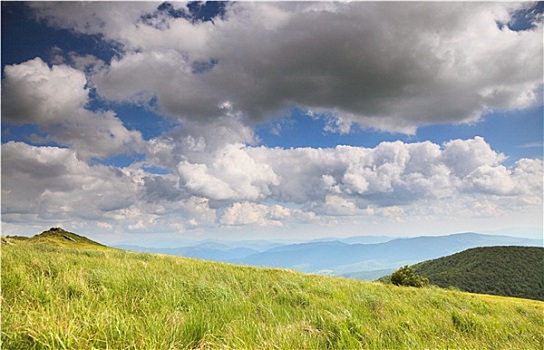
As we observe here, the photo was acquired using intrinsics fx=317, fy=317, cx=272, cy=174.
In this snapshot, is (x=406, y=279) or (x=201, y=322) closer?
(x=201, y=322)

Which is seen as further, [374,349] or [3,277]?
[3,277]

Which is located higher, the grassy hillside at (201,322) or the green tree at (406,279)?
the grassy hillside at (201,322)

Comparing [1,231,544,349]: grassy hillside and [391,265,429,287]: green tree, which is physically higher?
[1,231,544,349]: grassy hillside

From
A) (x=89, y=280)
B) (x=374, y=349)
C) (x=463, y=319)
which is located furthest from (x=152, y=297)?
(x=463, y=319)

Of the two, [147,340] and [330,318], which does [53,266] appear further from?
[330,318]

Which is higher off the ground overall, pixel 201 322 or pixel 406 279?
pixel 201 322

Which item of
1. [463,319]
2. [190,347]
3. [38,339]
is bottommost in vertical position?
[463,319]

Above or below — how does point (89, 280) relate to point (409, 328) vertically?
above

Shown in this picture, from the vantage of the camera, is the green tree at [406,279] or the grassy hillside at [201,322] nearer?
the grassy hillside at [201,322]

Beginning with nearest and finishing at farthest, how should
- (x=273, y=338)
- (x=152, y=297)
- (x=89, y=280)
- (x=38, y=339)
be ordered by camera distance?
(x=38, y=339) → (x=273, y=338) → (x=152, y=297) → (x=89, y=280)

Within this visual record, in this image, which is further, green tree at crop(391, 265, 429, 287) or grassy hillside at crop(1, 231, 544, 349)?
green tree at crop(391, 265, 429, 287)

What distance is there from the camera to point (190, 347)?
411 centimetres

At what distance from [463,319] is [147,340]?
22.8ft

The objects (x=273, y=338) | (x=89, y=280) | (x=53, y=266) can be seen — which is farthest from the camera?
(x=53, y=266)
